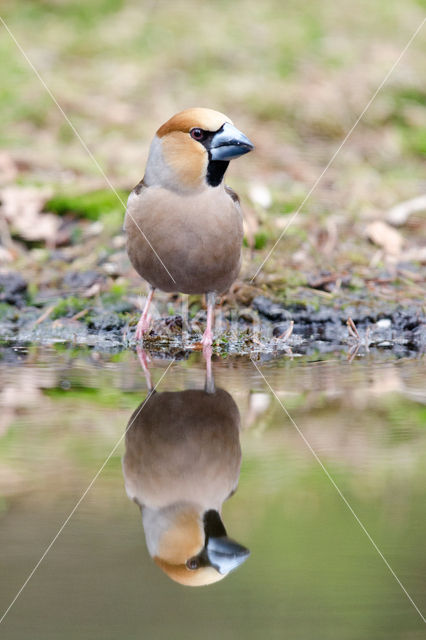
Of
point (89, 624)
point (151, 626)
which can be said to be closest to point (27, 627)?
point (89, 624)

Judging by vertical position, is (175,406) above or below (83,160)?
below

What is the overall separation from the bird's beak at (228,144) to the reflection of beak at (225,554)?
2355 millimetres

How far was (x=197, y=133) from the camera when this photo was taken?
423 centimetres

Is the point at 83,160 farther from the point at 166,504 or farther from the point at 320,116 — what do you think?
the point at 166,504

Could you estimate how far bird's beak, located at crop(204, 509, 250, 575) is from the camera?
188 cm

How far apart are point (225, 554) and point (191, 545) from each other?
11 centimetres

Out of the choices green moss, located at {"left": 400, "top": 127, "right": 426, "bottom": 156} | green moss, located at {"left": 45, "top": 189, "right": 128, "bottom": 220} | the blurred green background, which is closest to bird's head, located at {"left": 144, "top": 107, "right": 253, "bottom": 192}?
the blurred green background

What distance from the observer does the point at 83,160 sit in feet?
23.9

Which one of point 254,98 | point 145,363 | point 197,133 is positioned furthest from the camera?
point 254,98

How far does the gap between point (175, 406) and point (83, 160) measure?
14.8 ft

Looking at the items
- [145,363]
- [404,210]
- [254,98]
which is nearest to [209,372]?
[145,363]

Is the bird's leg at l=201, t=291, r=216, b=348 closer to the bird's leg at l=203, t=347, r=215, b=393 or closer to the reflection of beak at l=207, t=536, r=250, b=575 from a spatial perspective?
the bird's leg at l=203, t=347, r=215, b=393

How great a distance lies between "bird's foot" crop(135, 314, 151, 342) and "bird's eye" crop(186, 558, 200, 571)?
2.76 m

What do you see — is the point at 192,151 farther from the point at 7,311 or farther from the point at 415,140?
the point at 415,140
